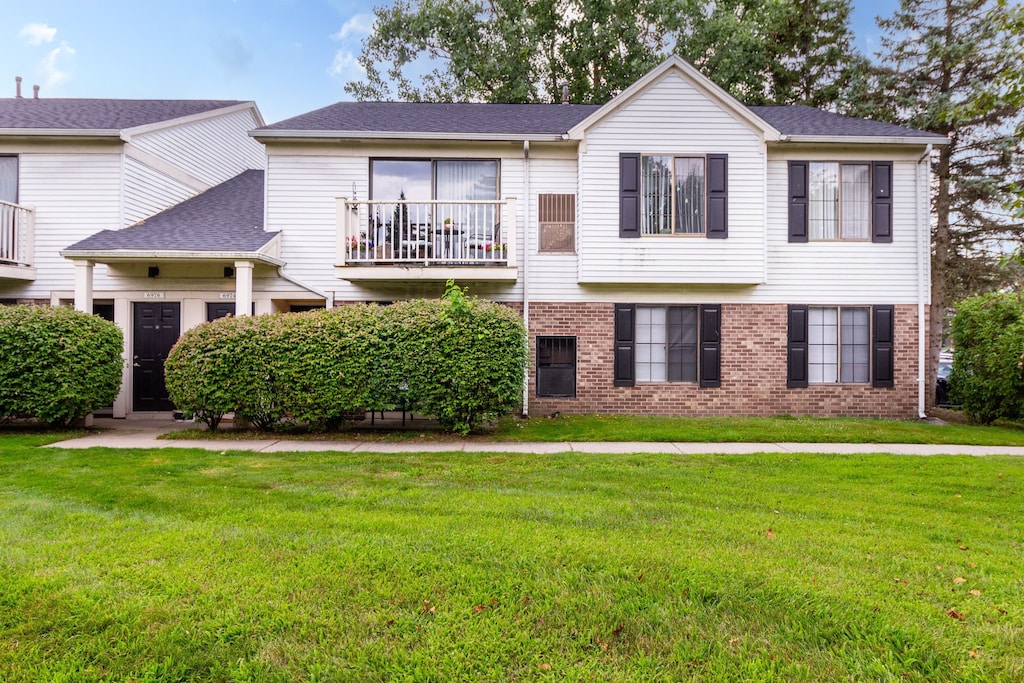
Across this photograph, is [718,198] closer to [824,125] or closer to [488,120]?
[824,125]

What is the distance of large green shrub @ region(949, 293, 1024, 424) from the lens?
9625 mm

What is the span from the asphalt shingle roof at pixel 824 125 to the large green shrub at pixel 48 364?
518 inches

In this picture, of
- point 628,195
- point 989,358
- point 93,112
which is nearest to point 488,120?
point 628,195

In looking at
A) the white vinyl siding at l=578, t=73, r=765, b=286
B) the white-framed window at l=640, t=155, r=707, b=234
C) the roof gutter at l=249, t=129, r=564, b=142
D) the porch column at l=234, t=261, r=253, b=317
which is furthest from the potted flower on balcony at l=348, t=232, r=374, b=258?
the white-framed window at l=640, t=155, r=707, b=234

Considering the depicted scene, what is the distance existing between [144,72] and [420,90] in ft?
32.0

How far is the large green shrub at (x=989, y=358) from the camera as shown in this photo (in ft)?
31.6

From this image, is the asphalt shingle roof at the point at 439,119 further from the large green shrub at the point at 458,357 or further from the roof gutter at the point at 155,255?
the large green shrub at the point at 458,357

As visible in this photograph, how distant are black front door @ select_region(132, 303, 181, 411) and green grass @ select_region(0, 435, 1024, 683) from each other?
617 centimetres

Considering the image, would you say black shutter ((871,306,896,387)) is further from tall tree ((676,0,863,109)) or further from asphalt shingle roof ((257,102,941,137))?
tall tree ((676,0,863,109))

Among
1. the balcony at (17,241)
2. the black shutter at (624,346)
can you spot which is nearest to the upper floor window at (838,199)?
the black shutter at (624,346)

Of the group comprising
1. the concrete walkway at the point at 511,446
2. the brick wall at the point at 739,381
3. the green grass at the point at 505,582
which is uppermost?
the brick wall at the point at 739,381

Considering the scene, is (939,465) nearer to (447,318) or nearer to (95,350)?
(447,318)

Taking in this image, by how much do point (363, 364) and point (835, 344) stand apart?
9225 mm

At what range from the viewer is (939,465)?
6.62 meters
